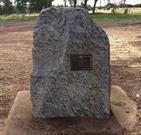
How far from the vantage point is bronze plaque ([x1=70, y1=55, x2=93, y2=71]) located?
17.3ft

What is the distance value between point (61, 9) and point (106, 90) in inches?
44.1

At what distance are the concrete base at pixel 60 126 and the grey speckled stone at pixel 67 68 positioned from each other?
0.08 metres

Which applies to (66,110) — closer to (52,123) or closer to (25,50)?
(52,123)

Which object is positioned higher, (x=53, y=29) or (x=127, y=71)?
(x=53, y=29)

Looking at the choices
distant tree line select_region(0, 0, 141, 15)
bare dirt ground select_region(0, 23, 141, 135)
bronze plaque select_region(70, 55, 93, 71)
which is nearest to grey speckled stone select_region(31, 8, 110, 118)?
bronze plaque select_region(70, 55, 93, 71)

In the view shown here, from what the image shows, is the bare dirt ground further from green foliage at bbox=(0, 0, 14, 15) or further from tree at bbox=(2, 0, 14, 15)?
green foliage at bbox=(0, 0, 14, 15)

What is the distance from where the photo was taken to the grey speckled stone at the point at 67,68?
Answer: 5.23m

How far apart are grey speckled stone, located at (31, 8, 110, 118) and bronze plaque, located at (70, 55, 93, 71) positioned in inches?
1.5

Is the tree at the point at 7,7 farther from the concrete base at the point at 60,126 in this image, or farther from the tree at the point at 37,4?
the concrete base at the point at 60,126

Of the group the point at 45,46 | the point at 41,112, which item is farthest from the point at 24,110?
the point at 45,46

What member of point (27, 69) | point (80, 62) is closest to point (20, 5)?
point (27, 69)

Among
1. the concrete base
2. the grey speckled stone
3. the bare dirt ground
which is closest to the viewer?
the concrete base

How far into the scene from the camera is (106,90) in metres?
5.34

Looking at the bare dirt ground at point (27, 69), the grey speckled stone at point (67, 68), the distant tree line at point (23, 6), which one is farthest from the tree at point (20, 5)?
the grey speckled stone at point (67, 68)
